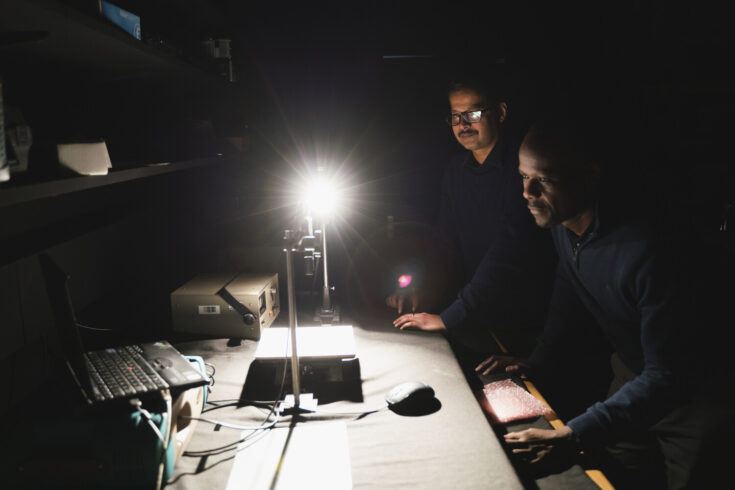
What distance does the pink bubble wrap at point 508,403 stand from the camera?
1272mm

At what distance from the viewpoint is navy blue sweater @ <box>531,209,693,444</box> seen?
113 cm

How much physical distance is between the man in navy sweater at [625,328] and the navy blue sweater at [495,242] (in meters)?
0.38

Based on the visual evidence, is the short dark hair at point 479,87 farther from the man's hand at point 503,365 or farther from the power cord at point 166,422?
the power cord at point 166,422

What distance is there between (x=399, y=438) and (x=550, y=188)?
2.82ft

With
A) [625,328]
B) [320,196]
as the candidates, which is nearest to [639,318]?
[625,328]

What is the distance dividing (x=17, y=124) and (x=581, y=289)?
5.18ft

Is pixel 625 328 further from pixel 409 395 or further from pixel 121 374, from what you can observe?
pixel 121 374

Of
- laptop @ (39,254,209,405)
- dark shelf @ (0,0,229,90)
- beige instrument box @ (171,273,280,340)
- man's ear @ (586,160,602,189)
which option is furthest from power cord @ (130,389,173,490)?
man's ear @ (586,160,602,189)

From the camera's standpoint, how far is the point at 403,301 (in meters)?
1.94

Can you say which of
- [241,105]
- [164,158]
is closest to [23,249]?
[164,158]

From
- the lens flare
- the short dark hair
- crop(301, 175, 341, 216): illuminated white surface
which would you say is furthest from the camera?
the lens flare

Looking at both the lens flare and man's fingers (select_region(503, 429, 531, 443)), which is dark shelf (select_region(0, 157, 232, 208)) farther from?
the lens flare

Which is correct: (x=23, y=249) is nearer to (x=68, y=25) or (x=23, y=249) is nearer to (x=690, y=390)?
(x=68, y=25)

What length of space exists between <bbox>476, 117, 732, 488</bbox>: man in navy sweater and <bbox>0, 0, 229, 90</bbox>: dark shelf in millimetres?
1187
